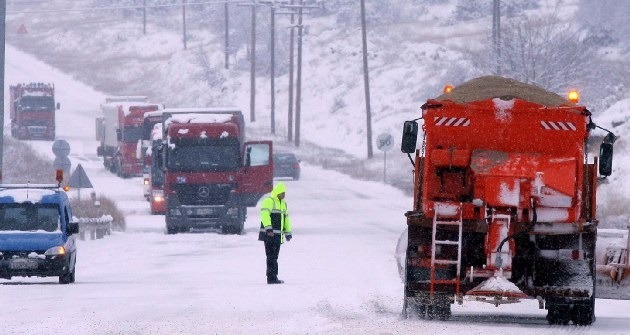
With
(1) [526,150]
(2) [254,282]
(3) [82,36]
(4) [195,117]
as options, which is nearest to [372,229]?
(4) [195,117]

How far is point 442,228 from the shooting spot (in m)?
16.8

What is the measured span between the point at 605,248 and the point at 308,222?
26117mm

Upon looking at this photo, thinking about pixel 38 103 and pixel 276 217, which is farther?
pixel 38 103

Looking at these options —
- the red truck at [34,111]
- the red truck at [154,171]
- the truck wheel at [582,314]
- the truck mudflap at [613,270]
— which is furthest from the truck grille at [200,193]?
the red truck at [34,111]

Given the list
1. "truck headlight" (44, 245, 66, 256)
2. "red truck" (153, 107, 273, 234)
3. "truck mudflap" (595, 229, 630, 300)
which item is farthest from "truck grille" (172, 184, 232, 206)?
"truck mudflap" (595, 229, 630, 300)

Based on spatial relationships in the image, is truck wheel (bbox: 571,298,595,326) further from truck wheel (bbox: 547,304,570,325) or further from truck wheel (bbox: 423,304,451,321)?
truck wheel (bbox: 423,304,451,321)

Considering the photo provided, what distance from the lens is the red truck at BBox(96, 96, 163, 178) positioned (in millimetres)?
58812

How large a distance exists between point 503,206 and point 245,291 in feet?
17.8

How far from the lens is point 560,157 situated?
1694 centimetres

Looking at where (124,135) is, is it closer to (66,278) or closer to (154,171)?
(154,171)

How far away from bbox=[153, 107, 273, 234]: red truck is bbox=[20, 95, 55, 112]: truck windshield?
4079cm

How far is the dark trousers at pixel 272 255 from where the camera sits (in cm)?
2291

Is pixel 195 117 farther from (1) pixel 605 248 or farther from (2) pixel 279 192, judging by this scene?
(1) pixel 605 248

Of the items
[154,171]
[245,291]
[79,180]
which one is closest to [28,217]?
[245,291]
